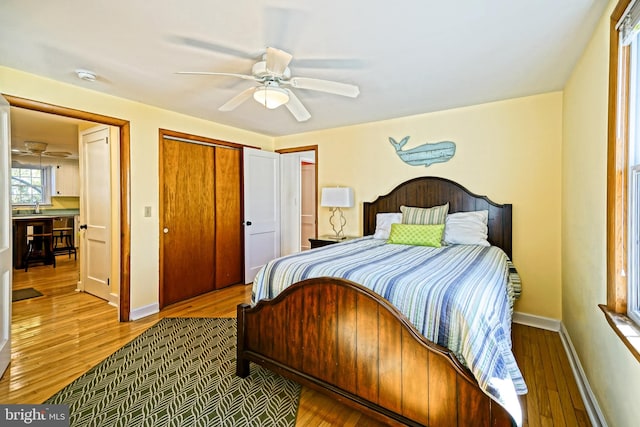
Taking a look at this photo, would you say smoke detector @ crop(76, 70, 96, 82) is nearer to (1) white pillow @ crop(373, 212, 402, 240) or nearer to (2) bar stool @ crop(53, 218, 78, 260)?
(1) white pillow @ crop(373, 212, 402, 240)

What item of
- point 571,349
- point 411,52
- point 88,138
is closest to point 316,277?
point 411,52

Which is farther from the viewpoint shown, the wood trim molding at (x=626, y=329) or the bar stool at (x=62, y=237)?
the bar stool at (x=62, y=237)

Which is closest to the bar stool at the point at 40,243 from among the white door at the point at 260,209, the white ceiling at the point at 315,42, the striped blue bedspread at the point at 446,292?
the white door at the point at 260,209

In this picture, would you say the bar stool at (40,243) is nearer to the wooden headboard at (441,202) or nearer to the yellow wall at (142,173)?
the yellow wall at (142,173)

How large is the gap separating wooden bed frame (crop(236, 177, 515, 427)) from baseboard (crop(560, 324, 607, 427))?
84 cm

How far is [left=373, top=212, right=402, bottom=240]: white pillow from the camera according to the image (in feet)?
11.4

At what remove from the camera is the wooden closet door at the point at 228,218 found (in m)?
4.26

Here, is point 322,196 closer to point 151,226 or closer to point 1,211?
point 151,226

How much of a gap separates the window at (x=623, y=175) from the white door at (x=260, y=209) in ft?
12.4

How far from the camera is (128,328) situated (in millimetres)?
3016

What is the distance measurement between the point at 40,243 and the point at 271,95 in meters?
6.28

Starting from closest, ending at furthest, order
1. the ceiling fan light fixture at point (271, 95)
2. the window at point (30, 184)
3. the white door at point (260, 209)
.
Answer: the ceiling fan light fixture at point (271, 95) → the white door at point (260, 209) → the window at point (30, 184)

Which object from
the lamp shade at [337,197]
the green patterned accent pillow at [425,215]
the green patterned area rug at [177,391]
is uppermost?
the lamp shade at [337,197]

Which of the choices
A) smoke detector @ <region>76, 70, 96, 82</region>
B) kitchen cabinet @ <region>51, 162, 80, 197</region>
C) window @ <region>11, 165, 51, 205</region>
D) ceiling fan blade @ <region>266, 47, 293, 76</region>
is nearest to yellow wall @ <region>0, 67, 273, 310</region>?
smoke detector @ <region>76, 70, 96, 82</region>
